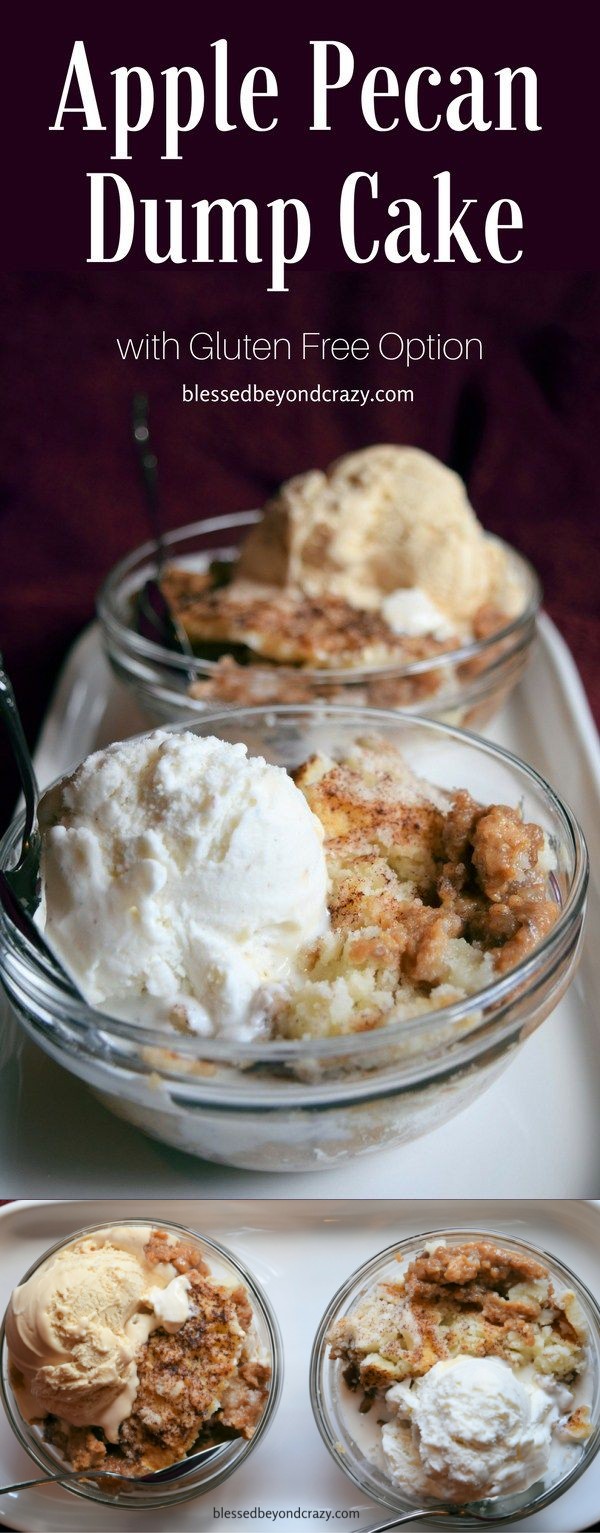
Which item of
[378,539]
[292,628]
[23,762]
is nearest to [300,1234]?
[23,762]

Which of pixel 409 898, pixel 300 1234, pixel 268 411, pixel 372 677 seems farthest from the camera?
Result: pixel 268 411

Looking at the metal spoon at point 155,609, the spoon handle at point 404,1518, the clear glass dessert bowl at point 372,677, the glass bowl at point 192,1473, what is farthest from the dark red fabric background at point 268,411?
the spoon handle at point 404,1518

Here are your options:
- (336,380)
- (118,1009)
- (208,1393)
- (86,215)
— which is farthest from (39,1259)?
(336,380)

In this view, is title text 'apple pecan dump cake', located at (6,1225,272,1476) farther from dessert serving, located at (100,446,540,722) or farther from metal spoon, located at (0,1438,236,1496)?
dessert serving, located at (100,446,540,722)

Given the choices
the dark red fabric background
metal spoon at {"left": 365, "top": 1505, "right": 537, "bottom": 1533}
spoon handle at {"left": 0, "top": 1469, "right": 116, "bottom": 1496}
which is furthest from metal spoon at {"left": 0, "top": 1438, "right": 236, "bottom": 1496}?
the dark red fabric background

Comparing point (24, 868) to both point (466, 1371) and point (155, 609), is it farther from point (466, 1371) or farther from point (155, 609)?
point (155, 609)

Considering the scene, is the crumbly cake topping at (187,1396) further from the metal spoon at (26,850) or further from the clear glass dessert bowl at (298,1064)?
the metal spoon at (26,850)
